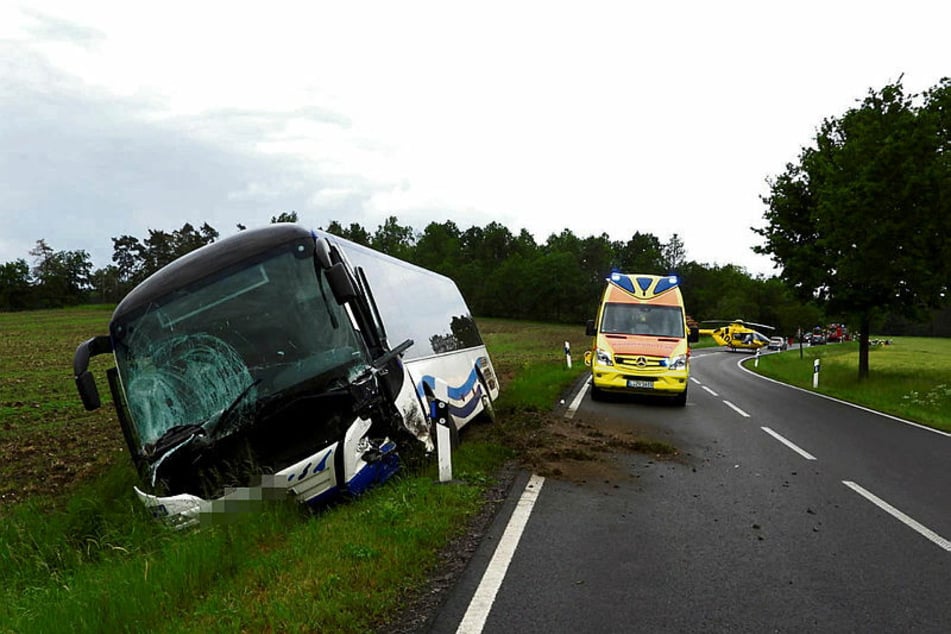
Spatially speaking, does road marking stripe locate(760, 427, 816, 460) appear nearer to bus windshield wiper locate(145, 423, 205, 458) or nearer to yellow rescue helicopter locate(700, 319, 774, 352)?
bus windshield wiper locate(145, 423, 205, 458)

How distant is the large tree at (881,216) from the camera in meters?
17.7

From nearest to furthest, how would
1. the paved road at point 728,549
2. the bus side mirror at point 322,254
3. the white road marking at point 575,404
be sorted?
the paved road at point 728,549 < the bus side mirror at point 322,254 < the white road marking at point 575,404

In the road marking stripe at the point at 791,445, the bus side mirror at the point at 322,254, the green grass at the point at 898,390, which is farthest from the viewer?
the green grass at the point at 898,390

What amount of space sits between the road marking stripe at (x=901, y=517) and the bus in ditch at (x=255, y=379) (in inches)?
181

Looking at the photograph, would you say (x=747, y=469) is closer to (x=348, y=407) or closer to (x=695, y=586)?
(x=695, y=586)

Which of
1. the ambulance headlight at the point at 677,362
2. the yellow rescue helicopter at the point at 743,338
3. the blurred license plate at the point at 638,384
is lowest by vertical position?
the yellow rescue helicopter at the point at 743,338

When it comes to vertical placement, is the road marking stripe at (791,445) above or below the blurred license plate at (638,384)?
below

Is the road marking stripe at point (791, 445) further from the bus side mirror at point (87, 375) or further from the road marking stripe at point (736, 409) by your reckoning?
the bus side mirror at point (87, 375)

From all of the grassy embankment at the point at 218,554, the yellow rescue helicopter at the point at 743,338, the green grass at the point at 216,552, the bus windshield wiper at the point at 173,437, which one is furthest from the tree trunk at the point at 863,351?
the yellow rescue helicopter at the point at 743,338

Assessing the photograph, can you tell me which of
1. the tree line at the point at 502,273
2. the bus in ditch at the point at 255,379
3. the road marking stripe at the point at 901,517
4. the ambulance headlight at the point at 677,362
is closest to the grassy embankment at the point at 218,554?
the bus in ditch at the point at 255,379

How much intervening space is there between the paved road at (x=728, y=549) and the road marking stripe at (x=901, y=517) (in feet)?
0.07

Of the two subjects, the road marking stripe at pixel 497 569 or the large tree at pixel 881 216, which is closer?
the road marking stripe at pixel 497 569

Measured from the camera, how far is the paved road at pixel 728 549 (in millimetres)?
3742

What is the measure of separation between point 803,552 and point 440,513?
2.86 meters
